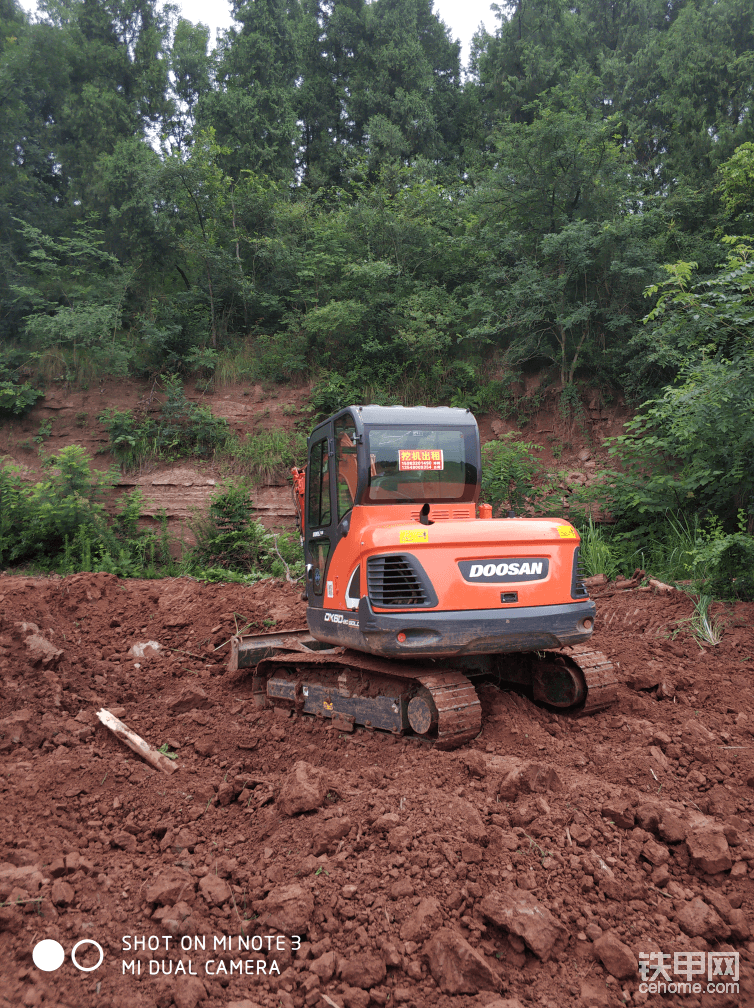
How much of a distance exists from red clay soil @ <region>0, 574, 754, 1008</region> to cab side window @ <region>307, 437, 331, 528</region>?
1.68m

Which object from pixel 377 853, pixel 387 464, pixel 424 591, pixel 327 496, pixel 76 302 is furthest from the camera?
pixel 76 302

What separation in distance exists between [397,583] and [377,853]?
1.67 meters

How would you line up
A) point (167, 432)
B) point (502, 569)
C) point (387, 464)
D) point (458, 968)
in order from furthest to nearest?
point (167, 432) → point (387, 464) → point (502, 569) → point (458, 968)

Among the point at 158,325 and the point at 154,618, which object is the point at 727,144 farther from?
the point at 154,618

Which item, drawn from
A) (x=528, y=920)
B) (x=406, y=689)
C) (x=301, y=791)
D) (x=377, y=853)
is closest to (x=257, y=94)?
(x=406, y=689)

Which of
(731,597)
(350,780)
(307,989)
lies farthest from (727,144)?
(307,989)

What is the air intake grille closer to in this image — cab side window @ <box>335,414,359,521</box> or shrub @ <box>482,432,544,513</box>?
cab side window @ <box>335,414,359,521</box>

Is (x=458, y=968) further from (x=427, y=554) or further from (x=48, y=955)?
(x=427, y=554)

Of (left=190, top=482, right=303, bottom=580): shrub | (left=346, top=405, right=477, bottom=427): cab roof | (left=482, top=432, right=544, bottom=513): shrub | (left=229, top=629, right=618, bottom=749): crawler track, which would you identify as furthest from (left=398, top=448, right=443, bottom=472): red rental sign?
(left=190, top=482, right=303, bottom=580): shrub

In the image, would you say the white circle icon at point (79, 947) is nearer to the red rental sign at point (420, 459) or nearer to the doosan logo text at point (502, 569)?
the doosan logo text at point (502, 569)

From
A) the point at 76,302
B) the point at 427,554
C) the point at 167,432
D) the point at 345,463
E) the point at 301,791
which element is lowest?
the point at 301,791

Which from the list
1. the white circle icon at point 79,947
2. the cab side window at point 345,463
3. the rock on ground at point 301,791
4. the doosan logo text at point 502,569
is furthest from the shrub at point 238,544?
the white circle icon at point 79,947

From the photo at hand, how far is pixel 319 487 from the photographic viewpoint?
17.8 feet

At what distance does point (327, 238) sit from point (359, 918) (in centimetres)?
1670
